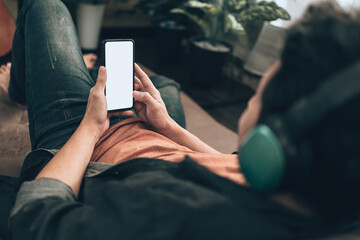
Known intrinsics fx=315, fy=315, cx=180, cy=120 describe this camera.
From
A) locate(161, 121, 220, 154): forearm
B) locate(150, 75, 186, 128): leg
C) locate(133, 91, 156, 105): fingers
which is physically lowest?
locate(150, 75, 186, 128): leg

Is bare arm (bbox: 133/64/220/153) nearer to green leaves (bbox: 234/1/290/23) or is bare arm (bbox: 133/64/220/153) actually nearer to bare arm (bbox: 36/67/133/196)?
bare arm (bbox: 36/67/133/196)

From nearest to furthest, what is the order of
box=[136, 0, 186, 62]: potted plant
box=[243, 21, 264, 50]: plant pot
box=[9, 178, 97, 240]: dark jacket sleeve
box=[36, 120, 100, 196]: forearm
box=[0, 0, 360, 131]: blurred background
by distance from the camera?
1. box=[9, 178, 97, 240]: dark jacket sleeve
2. box=[36, 120, 100, 196]: forearm
3. box=[0, 0, 360, 131]: blurred background
4. box=[243, 21, 264, 50]: plant pot
5. box=[136, 0, 186, 62]: potted plant

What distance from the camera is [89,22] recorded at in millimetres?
2830

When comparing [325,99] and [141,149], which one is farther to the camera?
[141,149]

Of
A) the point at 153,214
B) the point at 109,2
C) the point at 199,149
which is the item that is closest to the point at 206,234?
the point at 153,214

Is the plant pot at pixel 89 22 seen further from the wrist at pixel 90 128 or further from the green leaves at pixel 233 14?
the wrist at pixel 90 128

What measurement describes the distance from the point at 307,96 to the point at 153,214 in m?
0.25

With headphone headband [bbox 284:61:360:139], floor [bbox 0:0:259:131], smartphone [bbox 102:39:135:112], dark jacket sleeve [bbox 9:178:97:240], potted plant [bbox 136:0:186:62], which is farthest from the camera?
potted plant [bbox 136:0:186:62]

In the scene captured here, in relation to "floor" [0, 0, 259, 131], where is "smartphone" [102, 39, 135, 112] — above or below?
above

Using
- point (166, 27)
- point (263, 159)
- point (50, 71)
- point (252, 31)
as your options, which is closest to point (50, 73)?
Result: point (50, 71)

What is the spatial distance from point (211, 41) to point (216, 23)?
0.48 ft

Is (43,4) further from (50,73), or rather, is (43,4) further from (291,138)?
(291,138)

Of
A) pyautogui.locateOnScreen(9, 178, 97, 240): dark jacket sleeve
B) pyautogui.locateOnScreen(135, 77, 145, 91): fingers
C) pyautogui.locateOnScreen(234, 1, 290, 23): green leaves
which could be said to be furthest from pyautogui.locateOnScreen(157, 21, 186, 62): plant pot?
pyautogui.locateOnScreen(9, 178, 97, 240): dark jacket sleeve

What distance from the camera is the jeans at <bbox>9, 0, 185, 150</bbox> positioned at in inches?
34.6
